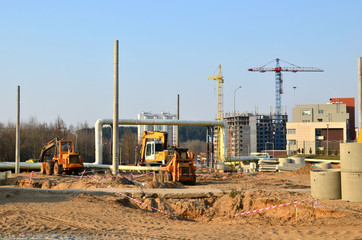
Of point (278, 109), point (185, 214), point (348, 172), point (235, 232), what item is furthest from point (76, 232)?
point (278, 109)

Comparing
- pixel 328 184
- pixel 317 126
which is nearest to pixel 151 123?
pixel 328 184

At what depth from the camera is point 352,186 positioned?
53.2 ft

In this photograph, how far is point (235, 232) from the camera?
12.9m

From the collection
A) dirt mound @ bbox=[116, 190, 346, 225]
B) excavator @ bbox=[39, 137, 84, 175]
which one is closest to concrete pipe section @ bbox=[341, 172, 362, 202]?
dirt mound @ bbox=[116, 190, 346, 225]

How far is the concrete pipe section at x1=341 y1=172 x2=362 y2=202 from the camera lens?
1602 cm

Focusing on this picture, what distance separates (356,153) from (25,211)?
11655 mm

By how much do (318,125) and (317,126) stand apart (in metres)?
0.30

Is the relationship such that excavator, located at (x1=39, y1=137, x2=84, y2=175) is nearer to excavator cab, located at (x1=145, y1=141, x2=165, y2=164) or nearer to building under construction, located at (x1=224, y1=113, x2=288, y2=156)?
excavator cab, located at (x1=145, y1=141, x2=165, y2=164)

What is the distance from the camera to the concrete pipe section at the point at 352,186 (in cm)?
1602

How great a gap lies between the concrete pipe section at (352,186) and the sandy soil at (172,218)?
0.32m

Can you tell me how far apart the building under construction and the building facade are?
111ft

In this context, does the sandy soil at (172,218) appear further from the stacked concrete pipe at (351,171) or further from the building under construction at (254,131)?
the building under construction at (254,131)

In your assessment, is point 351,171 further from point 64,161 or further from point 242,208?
point 64,161

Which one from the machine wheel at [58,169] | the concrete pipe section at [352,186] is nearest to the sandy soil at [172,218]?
the concrete pipe section at [352,186]
